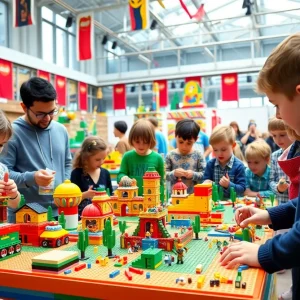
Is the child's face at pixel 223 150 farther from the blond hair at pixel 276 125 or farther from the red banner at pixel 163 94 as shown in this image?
the red banner at pixel 163 94

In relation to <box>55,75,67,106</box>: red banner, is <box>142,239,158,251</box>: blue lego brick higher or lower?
lower

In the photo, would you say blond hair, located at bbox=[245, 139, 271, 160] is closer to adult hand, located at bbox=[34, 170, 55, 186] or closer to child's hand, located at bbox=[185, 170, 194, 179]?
child's hand, located at bbox=[185, 170, 194, 179]

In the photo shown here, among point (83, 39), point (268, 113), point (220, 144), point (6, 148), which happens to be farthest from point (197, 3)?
point (6, 148)

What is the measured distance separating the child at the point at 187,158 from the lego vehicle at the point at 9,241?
1.59 metres

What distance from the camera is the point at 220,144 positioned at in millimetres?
2805

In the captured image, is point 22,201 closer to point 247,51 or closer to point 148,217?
point 148,217

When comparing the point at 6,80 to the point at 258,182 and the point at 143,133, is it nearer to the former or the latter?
the point at 143,133

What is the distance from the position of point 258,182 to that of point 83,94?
9.92 m

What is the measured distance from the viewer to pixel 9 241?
1.33m

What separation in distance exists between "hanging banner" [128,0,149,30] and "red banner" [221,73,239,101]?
5033 millimetres

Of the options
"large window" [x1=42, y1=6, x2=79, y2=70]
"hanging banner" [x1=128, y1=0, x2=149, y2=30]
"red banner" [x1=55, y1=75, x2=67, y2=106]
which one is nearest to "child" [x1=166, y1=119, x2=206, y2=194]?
"hanging banner" [x1=128, y1=0, x2=149, y2=30]

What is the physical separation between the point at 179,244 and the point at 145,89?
12555mm

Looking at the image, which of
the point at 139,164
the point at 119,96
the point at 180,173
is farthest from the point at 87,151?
the point at 119,96

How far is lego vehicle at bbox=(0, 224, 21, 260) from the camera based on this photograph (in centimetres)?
130
